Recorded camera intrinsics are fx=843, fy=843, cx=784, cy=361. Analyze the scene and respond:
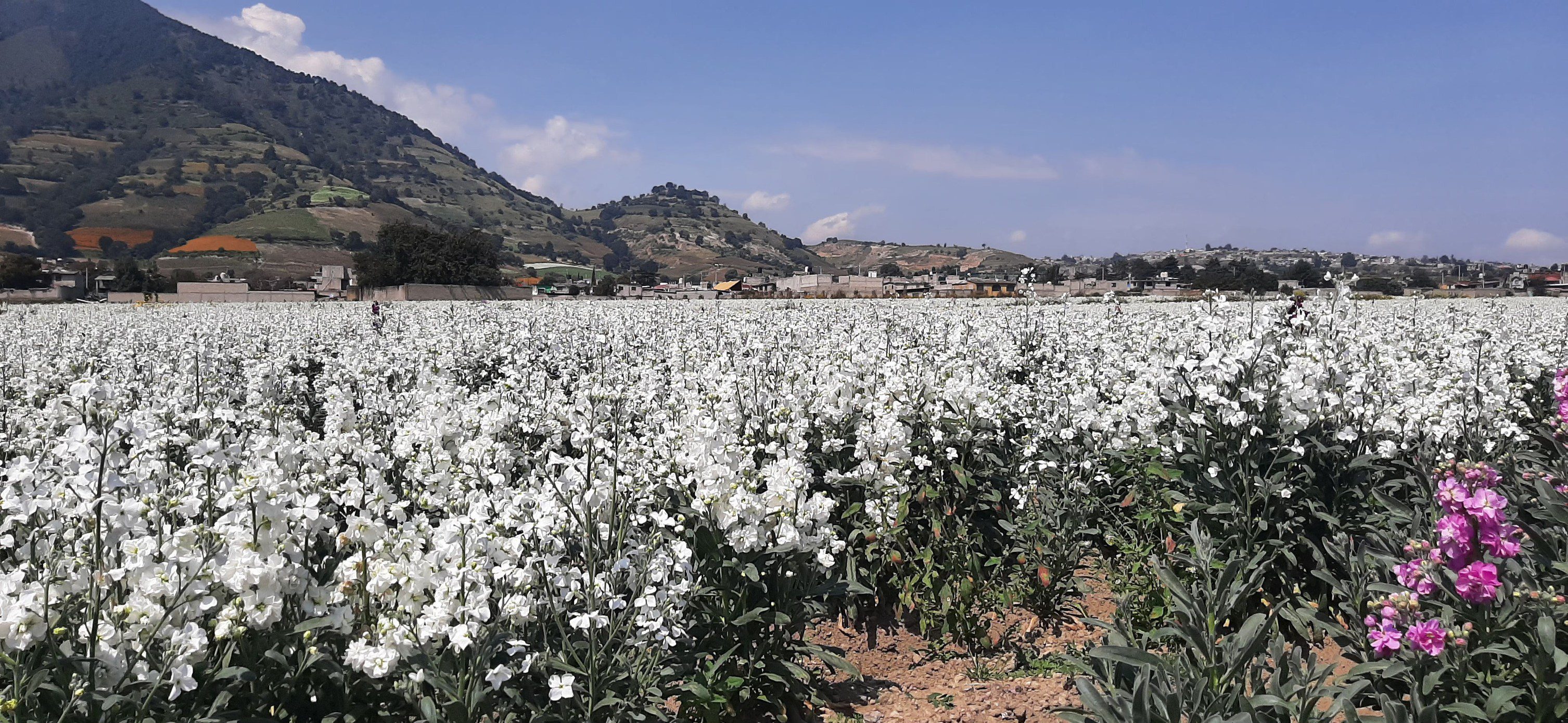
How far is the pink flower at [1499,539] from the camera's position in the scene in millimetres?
3305

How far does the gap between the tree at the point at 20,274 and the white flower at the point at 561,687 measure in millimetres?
109570

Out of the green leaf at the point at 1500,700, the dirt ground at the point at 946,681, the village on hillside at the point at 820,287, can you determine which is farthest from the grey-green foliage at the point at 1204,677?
the village on hillside at the point at 820,287

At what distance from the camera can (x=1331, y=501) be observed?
17.9 ft

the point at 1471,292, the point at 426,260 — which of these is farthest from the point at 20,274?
the point at 1471,292

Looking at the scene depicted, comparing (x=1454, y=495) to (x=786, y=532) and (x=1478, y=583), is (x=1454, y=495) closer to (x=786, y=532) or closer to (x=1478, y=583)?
(x=1478, y=583)

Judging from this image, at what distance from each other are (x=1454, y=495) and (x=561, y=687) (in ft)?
11.7

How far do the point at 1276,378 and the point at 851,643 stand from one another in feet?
10.9

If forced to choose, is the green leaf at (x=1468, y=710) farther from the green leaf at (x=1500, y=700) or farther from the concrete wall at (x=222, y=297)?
the concrete wall at (x=222, y=297)

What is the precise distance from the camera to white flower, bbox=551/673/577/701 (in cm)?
317

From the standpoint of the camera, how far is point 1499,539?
333 cm

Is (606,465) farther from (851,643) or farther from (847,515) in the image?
(851,643)

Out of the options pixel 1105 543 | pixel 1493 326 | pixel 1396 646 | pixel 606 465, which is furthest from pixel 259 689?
pixel 1493 326

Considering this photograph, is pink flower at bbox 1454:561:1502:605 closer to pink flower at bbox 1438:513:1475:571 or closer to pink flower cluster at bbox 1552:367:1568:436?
pink flower at bbox 1438:513:1475:571

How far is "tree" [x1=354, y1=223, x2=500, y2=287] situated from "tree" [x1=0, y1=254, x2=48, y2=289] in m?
31.5
